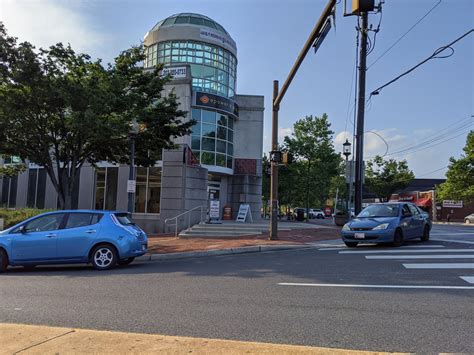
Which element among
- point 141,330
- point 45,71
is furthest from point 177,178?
point 141,330

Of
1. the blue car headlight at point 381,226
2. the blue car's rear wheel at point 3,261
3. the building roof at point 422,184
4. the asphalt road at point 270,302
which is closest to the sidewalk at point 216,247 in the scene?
the asphalt road at point 270,302

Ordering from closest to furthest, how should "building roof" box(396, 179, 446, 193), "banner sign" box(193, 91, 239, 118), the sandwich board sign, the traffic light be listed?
the traffic light → the sandwich board sign → "banner sign" box(193, 91, 239, 118) → "building roof" box(396, 179, 446, 193)

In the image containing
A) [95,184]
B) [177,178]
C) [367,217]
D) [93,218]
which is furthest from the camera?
[95,184]

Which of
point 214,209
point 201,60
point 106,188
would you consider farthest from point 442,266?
point 201,60

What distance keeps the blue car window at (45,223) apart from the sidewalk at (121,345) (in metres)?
6.37

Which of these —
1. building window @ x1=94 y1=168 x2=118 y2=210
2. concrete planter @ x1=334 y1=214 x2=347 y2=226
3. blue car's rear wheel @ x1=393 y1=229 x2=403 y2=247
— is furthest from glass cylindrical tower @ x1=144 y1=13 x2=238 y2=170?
blue car's rear wheel @ x1=393 y1=229 x2=403 y2=247

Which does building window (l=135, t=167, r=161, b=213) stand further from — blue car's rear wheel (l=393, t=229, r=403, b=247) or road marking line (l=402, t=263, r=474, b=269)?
road marking line (l=402, t=263, r=474, b=269)

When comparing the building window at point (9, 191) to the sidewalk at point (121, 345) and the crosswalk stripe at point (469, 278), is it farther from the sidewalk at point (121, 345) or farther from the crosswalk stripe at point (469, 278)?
the crosswalk stripe at point (469, 278)

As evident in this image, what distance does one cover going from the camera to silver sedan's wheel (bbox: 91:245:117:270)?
35.8 feet

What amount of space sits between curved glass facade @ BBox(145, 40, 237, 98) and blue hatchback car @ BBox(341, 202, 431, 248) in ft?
55.3

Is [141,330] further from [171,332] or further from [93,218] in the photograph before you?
[93,218]

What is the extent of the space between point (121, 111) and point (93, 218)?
17.9 ft

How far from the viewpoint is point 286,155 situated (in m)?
15.9

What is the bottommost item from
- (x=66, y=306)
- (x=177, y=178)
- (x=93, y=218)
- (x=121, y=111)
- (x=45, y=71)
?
(x=66, y=306)
